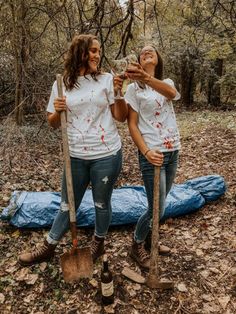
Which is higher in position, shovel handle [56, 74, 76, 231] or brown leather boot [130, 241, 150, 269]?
shovel handle [56, 74, 76, 231]

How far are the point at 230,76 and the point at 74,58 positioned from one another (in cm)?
1244

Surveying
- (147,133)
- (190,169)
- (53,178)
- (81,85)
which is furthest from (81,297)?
(190,169)

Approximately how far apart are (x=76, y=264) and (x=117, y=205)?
1224mm

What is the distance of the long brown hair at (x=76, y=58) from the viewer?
2.49m

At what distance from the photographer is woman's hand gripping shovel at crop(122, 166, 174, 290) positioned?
253 centimetres

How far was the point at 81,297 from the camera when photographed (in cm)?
273

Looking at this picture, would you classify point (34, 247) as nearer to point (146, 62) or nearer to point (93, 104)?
point (93, 104)

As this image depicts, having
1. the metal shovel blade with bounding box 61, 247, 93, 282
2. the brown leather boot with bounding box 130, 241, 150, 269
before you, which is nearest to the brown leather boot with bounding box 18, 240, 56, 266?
the metal shovel blade with bounding box 61, 247, 93, 282

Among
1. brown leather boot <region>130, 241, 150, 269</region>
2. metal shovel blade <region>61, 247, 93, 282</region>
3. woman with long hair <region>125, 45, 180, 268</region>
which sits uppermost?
woman with long hair <region>125, 45, 180, 268</region>

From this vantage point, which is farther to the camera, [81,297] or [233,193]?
[233,193]

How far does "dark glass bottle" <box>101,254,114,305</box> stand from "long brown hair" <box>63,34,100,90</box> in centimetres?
139

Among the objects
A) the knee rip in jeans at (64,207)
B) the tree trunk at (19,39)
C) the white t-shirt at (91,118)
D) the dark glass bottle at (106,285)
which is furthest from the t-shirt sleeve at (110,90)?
the tree trunk at (19,39)

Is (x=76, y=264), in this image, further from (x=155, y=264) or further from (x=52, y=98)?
(x=52, y=98)

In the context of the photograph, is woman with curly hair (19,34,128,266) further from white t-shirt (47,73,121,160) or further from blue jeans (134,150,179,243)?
blue jeans (134,150,179,243)
